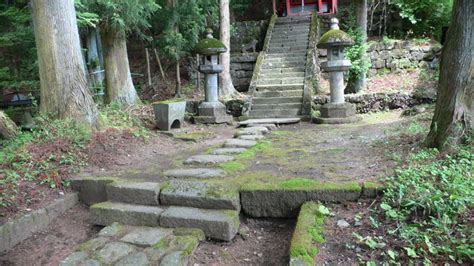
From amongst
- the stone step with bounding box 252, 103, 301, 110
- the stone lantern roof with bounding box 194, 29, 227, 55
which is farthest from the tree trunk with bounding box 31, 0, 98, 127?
the stone step with bounding box 252, 103, 301, 110

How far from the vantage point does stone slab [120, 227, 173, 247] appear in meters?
3.00

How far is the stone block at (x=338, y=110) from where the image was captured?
25.7 feet

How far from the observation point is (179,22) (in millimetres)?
10414

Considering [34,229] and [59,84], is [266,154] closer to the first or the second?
[34,229]

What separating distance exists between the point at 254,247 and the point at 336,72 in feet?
19.0

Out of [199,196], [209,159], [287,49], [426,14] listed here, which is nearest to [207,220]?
[199,196]

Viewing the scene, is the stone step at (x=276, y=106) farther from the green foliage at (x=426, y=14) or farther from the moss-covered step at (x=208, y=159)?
the green foliage at (x=426, y=14)

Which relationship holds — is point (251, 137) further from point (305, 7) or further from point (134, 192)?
point (305, 7)

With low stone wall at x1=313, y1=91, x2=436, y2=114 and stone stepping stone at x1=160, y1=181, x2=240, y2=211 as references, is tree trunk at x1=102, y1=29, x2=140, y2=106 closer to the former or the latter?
low stone wall at x1=313, y1=91, x2=436, y2=114

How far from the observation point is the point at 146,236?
3100 mm

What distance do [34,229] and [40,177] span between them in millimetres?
749

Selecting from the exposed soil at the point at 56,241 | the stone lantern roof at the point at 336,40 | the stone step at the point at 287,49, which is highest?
the stone step at the point at 287,49

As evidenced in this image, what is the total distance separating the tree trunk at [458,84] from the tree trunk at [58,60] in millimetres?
4936

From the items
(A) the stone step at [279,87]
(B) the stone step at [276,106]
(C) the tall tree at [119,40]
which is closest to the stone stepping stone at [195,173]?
(C) the tall tree at [119,40]
